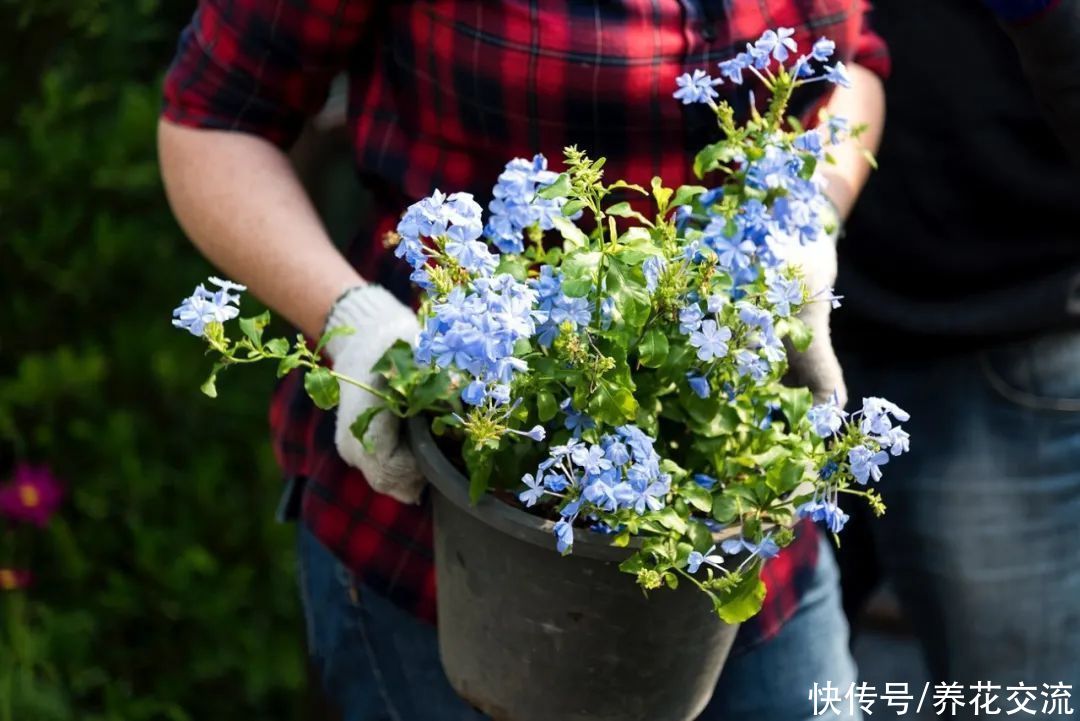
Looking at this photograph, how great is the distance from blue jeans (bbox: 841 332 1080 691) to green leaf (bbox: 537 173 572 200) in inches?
35.5

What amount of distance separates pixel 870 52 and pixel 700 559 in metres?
0.72

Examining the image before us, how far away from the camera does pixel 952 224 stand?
1.79 meters

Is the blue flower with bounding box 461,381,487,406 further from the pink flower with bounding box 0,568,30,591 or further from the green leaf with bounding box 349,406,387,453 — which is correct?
the pink flower with bounding box 0,568,30,591

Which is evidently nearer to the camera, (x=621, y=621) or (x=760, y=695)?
(x=621, y=621)

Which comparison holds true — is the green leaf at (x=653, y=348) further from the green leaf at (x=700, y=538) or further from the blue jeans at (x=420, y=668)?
the blue jeans at (x=420, y=668)

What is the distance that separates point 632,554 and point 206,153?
616 mm

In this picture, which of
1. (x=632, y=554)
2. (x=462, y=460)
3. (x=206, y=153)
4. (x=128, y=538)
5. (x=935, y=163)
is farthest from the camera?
(x=128, y=538)

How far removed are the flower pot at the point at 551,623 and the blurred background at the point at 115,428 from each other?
107 centimetres

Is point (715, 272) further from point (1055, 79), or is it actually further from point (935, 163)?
point (935, 163)

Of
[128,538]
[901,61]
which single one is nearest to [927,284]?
[901,61]

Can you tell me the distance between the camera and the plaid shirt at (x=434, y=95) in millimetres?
1331

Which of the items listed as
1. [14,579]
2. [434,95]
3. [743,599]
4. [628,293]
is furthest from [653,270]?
[14,579]

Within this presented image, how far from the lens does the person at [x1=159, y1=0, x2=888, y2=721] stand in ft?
4.36

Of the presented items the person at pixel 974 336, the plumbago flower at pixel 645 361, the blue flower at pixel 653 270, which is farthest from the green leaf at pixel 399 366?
the person at pixel 974 336
